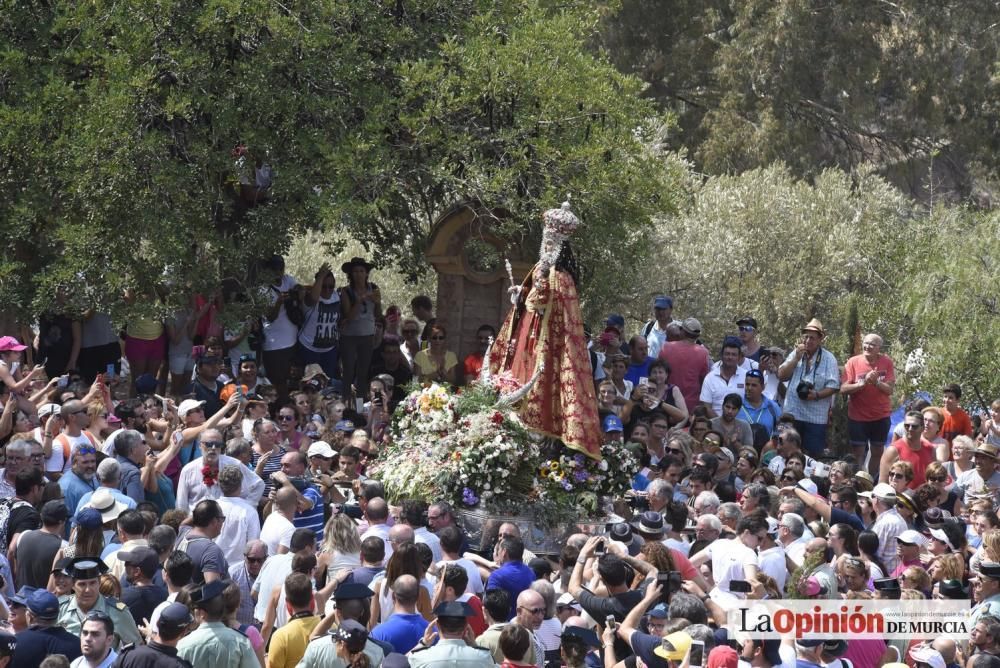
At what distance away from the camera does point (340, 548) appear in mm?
10047

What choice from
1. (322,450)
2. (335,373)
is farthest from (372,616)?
(335,373)

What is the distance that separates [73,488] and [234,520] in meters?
1.30

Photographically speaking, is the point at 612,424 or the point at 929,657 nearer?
the point at 929,657

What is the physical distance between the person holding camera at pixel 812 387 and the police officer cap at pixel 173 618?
32.8 ft

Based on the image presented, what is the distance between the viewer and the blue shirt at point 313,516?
11.6 metres

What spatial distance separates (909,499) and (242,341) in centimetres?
715

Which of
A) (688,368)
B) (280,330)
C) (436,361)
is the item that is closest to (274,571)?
(436,361)

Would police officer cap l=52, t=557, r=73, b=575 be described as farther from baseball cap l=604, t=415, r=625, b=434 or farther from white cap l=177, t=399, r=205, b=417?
baseball cap l=604, t=415, r=625, b=434

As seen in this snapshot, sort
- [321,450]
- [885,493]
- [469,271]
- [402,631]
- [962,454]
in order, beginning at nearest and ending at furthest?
1. [402,631]
2. [885,493]
3. [321,450]
4. [962,454]
5. [469,271]

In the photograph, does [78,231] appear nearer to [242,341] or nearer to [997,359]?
[242,341]

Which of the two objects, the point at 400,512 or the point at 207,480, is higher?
the point at 207,480

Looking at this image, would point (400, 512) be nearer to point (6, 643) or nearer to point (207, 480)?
point (207, 480)

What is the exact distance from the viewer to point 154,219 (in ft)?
51.2

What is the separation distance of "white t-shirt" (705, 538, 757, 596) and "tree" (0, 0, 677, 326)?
19.0 ft
